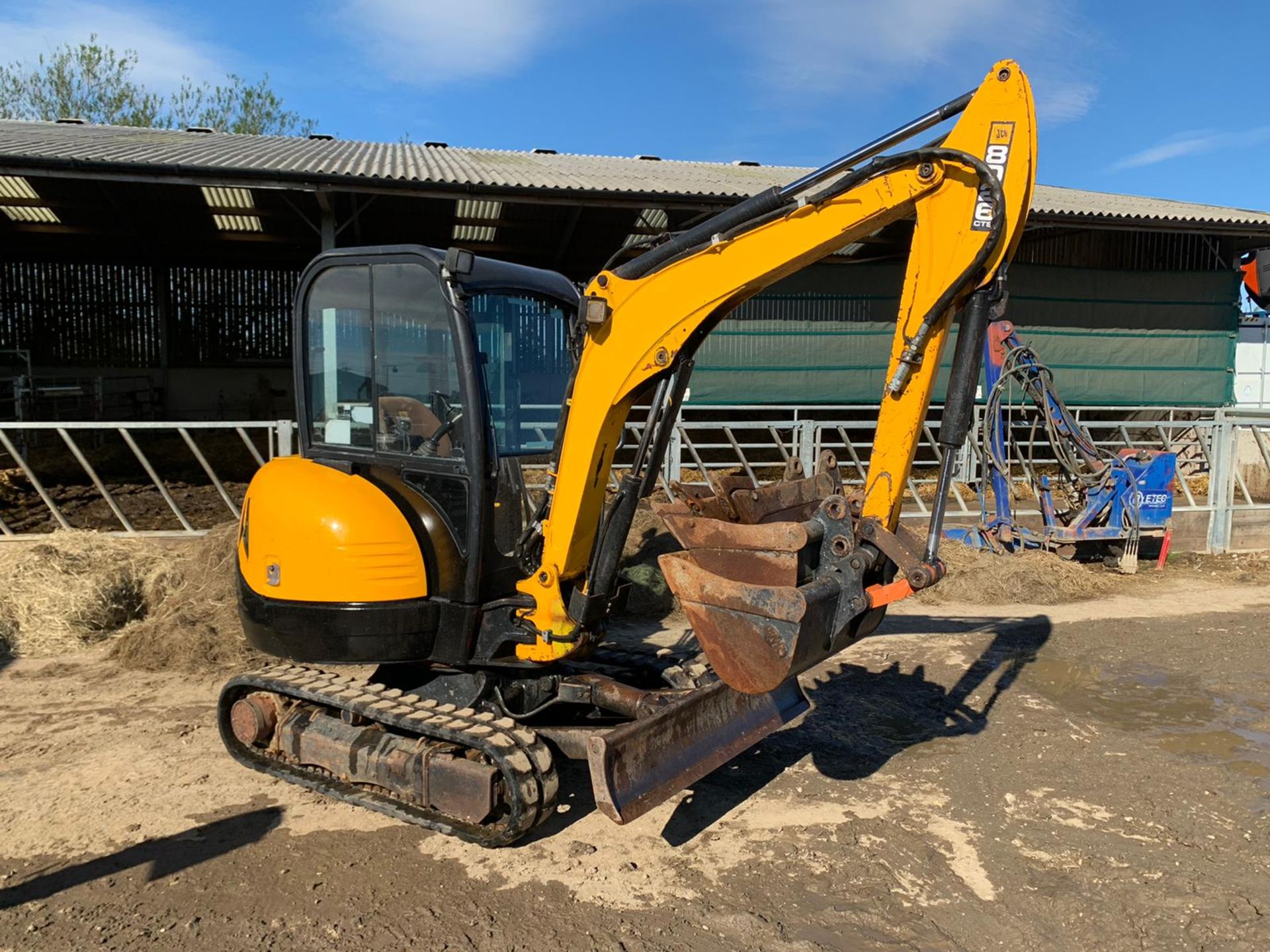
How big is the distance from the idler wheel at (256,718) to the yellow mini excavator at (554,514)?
0.5 inches

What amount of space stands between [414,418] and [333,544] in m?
0.67

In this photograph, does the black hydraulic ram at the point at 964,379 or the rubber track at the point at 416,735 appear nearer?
the black hydraulic ram at the point at 964,379

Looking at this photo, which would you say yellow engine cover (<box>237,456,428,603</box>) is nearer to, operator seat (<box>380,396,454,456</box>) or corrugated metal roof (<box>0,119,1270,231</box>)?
operator seat (<box>380,396,454,456</box>)

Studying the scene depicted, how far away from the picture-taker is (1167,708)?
6.12m

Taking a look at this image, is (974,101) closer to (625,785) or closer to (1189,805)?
(625,785)

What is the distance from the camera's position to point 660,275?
162 inches

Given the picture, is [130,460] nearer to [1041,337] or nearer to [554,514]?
[554,514]

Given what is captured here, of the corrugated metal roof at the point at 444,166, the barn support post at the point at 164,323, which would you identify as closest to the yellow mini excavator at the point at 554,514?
the corrugated metal roof at the point at 444,166

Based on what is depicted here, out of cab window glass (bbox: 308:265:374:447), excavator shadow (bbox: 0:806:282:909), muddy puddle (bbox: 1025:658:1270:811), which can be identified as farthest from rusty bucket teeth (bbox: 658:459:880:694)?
muddy puddle (bbox: 1025:658:1270:811)

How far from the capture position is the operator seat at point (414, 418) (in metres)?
4.37

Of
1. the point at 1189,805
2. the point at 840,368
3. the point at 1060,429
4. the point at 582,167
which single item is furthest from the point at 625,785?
the point at 582,167

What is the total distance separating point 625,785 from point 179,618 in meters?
4.45

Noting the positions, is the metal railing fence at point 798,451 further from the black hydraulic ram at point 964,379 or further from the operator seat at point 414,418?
the black hydraulic ram at point 964,379

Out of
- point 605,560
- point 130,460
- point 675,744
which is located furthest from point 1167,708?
point 130,460
